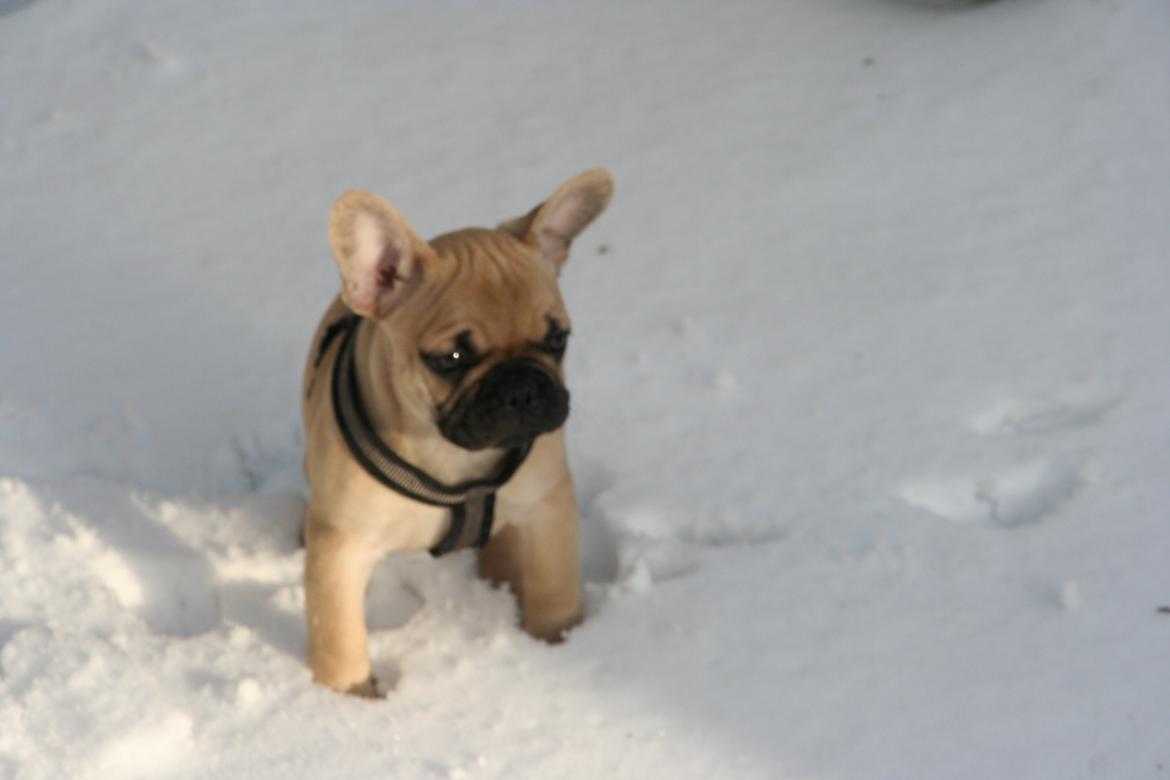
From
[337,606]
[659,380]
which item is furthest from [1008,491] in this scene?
[337,606]

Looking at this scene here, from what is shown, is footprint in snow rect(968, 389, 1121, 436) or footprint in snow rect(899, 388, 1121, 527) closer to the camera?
footprint in snow rect(899, 388, 1121, 527)

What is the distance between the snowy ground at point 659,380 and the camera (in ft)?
8.32

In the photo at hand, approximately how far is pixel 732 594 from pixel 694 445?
0.50m

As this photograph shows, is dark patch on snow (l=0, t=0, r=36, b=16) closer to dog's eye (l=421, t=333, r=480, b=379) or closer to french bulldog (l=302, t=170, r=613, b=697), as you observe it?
french bulldog (l=302, t=170, r=613, b=697)

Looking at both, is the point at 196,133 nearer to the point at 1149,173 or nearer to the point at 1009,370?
the point at 1009,370

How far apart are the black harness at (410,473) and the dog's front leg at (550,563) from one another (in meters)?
0.09

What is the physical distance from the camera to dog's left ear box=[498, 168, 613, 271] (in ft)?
7.91

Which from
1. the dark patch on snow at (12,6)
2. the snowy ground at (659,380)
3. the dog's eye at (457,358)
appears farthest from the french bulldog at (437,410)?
the dark patch on snow at (12,6)

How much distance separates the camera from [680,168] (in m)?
4.06

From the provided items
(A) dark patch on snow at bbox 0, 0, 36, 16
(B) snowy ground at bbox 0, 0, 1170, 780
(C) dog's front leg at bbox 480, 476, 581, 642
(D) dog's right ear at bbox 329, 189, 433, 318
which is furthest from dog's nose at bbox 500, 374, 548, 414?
(A) dark patch on snow at bbox 0, 0, 36, 16

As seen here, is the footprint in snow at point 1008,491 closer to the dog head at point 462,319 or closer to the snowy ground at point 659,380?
the snowy ground at point 659,380

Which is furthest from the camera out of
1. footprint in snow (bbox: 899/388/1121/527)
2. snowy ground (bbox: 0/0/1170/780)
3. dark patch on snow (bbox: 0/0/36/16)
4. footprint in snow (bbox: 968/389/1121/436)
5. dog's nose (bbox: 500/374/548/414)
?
dark patch on snow (bbox: 0/0/36/16)

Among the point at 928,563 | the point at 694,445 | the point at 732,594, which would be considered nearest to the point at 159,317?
the point at 694,445

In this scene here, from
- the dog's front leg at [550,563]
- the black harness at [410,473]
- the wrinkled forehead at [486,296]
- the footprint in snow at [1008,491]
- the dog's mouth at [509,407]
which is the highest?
the wrinkled forehead at [486,296]
